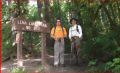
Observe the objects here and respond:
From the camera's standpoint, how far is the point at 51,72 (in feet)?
33.7

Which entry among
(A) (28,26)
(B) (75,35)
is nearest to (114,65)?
(B) (75,35)

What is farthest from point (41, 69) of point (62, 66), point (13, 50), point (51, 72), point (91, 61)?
point (13, 50)

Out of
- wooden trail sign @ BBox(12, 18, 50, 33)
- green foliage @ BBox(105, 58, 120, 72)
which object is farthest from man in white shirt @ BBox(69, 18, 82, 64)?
green foliage @ BBox(105, 58, 120, 72)

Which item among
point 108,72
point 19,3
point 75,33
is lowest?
point 108,72

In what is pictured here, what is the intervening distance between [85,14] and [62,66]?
3.46 m

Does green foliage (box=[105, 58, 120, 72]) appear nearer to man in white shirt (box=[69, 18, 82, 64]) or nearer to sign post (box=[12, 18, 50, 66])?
man in white shirt (box=[69, 18, 82, 64])

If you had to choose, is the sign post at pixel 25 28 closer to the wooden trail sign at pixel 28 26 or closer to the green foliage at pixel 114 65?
the wooden trail sign at pixel 28 26

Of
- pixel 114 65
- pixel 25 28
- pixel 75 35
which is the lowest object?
pixel 114 65

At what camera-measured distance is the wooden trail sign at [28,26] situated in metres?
10.7

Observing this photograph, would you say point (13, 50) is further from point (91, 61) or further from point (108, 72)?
point (108, 72)

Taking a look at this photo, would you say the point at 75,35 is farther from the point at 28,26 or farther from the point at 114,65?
the point at 114,65

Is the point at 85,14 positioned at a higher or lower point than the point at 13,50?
higher

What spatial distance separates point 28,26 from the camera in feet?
36.2

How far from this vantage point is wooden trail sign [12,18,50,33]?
1074 cm
